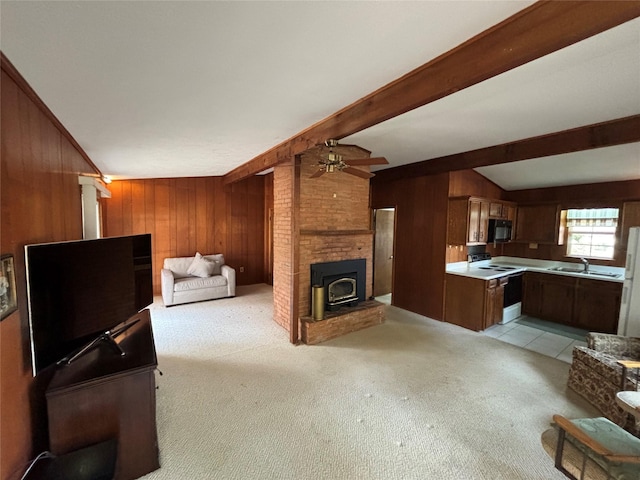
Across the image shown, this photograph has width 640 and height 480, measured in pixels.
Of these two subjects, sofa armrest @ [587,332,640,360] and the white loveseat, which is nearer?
sofa armrest @ [587,332,640,360]

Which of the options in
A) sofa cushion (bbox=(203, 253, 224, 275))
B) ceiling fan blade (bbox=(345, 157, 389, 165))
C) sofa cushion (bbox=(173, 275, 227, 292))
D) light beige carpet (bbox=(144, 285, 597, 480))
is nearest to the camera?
light beige carpet (bbox=(144, 285, 597, 480))

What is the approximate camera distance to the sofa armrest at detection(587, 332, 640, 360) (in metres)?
2.68

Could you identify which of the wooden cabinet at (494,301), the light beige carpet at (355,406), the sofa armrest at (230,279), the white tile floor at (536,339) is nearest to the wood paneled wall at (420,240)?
the wooden cabinet at (494,301)

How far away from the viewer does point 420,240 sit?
4.88 metres

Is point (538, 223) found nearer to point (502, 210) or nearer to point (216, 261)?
point (502, 210)

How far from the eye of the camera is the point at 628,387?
2213 millimetres

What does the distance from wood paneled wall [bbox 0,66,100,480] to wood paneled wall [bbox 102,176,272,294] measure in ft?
13.7

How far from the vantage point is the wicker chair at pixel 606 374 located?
2223 mm

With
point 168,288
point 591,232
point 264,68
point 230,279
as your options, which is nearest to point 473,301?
point 591,232

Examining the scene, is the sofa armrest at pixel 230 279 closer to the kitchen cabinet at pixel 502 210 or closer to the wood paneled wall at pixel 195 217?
the wood paneled wall at pixel 195 217

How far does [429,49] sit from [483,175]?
172 inches

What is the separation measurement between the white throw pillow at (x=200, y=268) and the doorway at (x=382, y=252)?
11.2 ft

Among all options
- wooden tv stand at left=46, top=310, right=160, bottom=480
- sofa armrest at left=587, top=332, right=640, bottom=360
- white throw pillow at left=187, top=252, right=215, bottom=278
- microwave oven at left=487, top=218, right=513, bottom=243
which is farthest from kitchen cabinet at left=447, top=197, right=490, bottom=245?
white throw pillow at left=187, top=252, right=215, bottom=278

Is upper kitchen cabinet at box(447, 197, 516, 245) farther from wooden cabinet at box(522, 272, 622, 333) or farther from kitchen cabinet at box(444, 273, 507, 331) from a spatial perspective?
wooden cabinet at box(522, 272, 622, 333)
